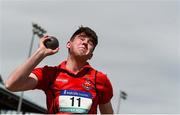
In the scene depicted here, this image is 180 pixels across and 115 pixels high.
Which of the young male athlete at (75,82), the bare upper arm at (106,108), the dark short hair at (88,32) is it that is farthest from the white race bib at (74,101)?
the dark short hair at (88,32)

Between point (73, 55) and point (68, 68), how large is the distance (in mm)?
130

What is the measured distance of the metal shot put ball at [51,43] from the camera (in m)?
3.88

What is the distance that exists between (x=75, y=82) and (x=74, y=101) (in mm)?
217

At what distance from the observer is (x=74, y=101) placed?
4.14m

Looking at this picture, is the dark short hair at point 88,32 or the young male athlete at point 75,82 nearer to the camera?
the young male athlete at point 75,82

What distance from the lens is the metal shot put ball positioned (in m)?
3.88

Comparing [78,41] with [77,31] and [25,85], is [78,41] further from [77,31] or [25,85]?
[25,85]

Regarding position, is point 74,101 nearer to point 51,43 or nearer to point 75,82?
point 75,82

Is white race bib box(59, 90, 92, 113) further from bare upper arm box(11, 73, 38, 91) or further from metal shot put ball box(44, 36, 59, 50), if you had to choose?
metal shot put ball box(44, 36, 59, 50)

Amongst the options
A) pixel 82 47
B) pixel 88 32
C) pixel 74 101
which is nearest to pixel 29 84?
pixel 74 101

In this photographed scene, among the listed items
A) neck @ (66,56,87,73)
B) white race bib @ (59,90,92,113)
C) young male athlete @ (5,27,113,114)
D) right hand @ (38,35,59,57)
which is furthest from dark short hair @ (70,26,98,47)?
right hand @ (38,35,59,57)

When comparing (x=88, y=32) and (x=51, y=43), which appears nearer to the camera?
(x=51, y=43)

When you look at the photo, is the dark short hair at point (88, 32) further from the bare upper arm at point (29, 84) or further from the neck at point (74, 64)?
the bare upper arm at point (29, 84)

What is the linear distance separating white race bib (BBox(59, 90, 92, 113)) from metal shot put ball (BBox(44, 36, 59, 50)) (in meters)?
0.52
